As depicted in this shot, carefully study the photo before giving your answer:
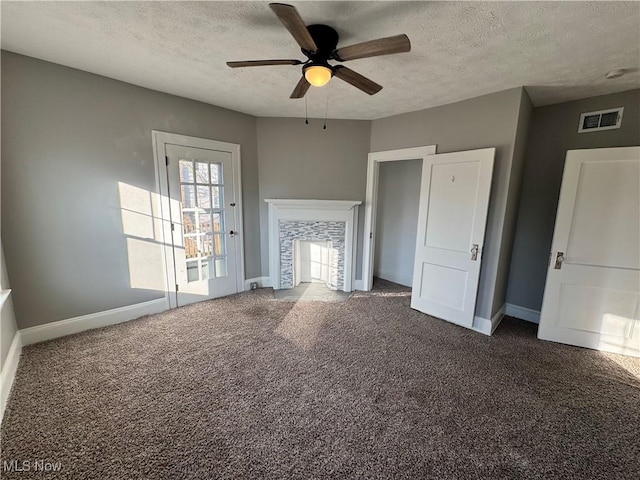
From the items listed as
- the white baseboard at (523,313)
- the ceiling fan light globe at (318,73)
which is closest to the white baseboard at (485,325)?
the white baseboard at (523,313)

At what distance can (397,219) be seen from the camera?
14.7ft

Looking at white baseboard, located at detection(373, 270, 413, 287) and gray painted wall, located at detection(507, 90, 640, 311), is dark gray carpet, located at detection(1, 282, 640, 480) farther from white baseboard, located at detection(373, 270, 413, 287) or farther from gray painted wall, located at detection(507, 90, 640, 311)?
white baseboard, located at detection(373, 270, 413, 287)

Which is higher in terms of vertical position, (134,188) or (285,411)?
(134,188)

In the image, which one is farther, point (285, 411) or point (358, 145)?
point (358, 145)

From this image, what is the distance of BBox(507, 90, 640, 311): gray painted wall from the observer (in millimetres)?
2732

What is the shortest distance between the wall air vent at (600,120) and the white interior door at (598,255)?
21.9 inches

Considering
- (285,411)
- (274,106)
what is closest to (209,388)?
(285,411)

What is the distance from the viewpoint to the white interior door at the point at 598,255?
240 centimetres

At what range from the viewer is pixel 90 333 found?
8.81 feet

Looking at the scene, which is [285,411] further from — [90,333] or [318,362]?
[90,333]

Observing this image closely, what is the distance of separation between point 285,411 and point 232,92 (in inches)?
121

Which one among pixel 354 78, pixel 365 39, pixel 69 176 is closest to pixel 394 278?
pixel 354 78

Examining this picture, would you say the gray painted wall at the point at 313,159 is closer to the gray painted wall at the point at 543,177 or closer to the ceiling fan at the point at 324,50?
the ceiling fan at the point at 324,50

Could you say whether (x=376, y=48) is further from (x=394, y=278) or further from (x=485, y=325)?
(x=394, y=278)
